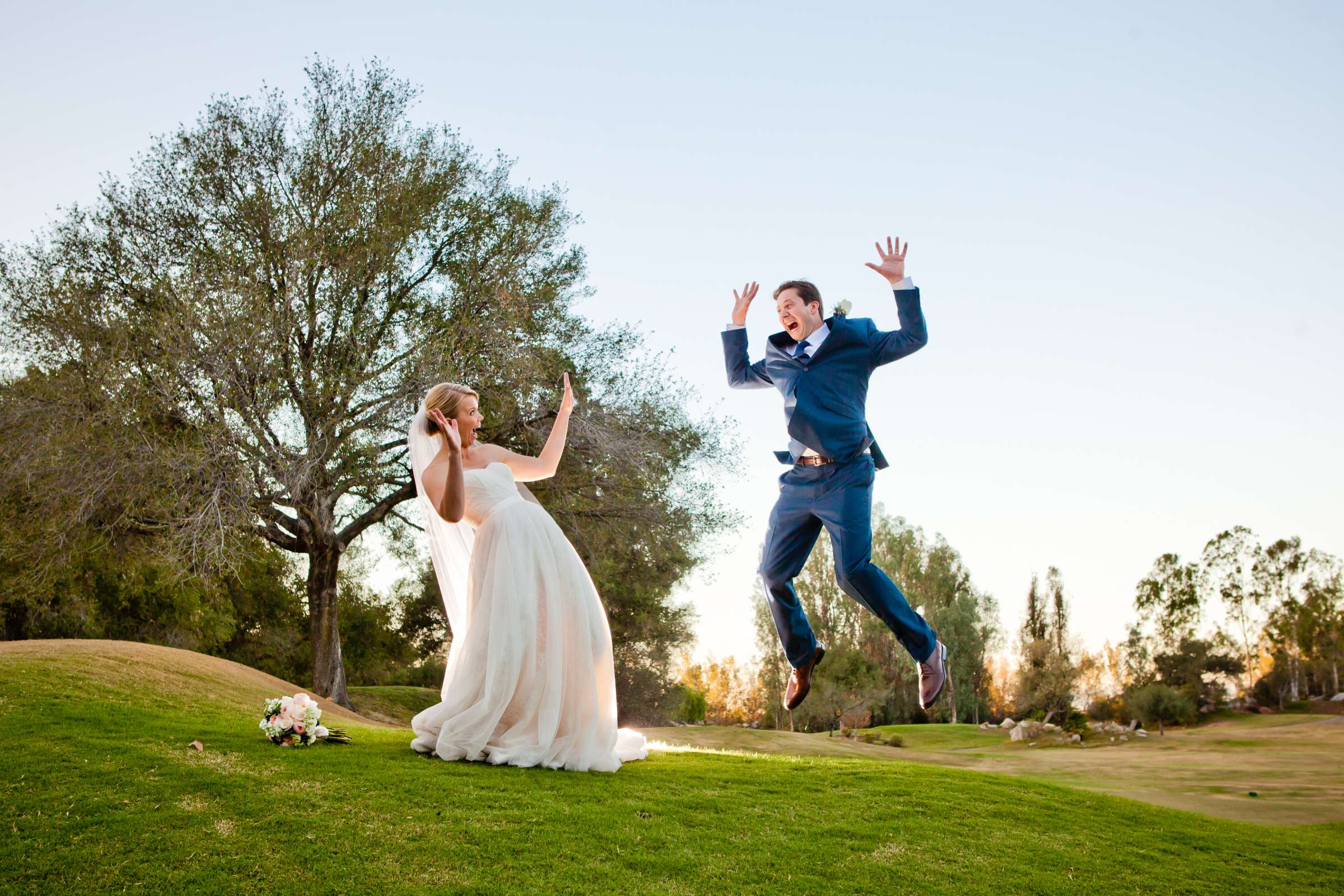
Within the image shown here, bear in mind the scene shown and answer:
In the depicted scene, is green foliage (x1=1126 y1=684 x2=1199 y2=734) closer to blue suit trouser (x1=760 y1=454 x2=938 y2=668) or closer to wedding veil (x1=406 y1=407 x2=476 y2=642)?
wedding veil (x1=406 y1=407 x2=476 y2=642)

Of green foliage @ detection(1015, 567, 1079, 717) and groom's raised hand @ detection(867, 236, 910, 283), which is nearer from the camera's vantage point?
groom's raised hand @ detection(867, 236, 910, 283)

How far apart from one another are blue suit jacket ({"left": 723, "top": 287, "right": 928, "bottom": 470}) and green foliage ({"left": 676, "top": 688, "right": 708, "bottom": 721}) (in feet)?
89.5

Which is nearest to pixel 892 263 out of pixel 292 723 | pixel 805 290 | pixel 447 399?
pixel 805 290

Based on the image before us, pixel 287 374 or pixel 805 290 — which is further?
pixel 287 374

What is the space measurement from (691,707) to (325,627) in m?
18.3

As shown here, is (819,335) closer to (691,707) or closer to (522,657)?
(522,657)

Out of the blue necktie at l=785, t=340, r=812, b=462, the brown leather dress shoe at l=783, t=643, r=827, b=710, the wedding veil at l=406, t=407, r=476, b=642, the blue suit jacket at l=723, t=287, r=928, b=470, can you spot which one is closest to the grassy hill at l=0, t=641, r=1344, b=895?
the wedding veil at l=406, t=407, r=476, b=642

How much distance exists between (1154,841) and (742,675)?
42634 millimetres

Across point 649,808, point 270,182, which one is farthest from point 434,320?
point 649,808

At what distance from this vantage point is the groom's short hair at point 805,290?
5.13 meters

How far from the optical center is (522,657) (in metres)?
7.74

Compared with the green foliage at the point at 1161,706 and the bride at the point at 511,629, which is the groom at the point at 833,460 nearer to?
the bride at the point at 511,629

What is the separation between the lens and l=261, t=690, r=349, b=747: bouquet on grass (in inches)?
320

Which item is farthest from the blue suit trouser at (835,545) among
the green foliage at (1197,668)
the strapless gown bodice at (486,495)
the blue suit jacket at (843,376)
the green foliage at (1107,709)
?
the green foliage at (1197,668)
